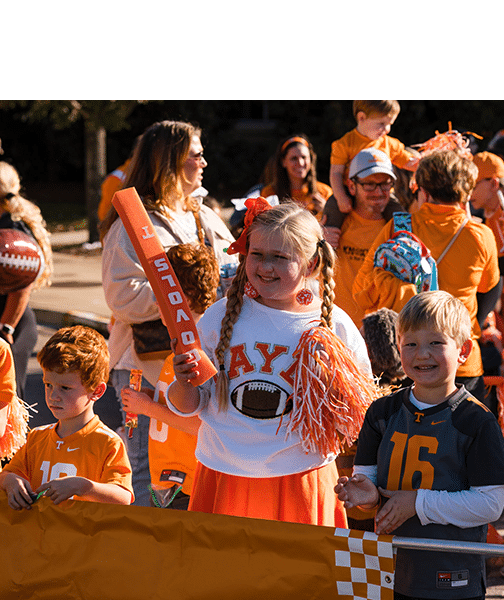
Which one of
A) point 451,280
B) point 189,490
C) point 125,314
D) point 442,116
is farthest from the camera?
point 442,116

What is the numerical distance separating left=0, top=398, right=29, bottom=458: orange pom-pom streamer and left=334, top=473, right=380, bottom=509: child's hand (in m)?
1.58

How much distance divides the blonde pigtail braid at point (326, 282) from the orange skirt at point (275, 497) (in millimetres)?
515

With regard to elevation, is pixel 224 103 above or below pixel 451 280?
below

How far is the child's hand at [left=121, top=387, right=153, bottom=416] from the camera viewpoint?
10.3 feet

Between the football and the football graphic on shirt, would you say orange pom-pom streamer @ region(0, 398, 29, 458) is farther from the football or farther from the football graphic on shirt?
the football

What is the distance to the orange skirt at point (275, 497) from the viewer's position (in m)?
2.62

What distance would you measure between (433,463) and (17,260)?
3.13 m

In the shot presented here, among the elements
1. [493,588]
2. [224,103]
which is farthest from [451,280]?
[224,103]

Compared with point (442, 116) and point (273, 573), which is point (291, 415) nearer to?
point (273, 573)

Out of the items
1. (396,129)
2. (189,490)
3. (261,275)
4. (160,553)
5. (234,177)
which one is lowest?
(234,177)

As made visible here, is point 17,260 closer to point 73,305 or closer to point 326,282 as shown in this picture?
point 326,282

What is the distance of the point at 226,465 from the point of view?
262cm

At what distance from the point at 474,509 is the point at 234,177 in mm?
19520

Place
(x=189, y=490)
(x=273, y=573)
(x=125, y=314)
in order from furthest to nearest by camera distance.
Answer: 1. (x=125, y=314)
2. (x=189, y=490)
3. (x=273, y=573)
